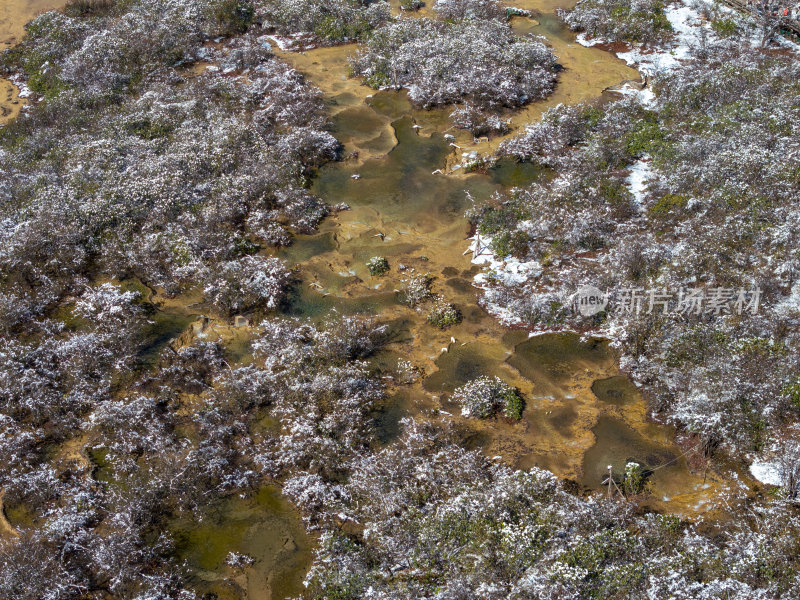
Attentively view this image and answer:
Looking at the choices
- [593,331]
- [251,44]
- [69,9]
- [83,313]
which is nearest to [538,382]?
[593,331]

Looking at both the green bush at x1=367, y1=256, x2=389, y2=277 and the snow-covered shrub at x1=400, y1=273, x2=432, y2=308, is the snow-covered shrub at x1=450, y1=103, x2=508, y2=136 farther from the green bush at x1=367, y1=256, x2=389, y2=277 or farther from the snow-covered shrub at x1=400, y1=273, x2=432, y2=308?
the snow-covered shrub at x1=400, y1=273, x2=432, y2=308

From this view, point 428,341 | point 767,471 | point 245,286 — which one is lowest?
point 767,471

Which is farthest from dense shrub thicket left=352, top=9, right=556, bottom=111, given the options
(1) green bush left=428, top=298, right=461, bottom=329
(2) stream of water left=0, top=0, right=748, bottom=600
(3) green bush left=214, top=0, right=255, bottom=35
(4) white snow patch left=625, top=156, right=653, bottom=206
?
(1) green bush left=428, top=298, right=461, bottom=329

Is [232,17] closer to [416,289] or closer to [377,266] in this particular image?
[377,266]

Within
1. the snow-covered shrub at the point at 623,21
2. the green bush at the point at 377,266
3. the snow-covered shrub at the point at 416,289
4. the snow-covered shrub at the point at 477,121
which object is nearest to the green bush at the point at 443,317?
the snow-covered shrub at the point at 416,289

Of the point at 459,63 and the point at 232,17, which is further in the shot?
the point at 232,17

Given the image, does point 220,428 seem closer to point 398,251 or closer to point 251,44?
point 398,251

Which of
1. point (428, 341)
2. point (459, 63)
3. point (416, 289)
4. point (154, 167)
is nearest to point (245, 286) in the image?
point (416, 289)

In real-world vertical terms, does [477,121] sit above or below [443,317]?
above
